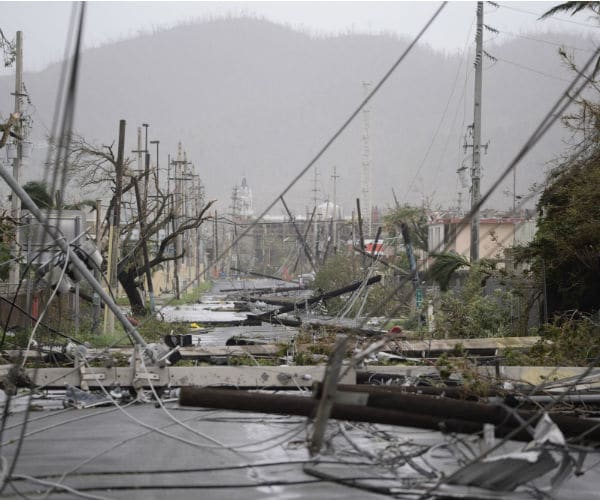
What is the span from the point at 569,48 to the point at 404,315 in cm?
1570

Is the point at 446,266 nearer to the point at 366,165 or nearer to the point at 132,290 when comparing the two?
the point at 132,290

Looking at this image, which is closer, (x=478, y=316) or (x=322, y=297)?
(x=478, y=316)

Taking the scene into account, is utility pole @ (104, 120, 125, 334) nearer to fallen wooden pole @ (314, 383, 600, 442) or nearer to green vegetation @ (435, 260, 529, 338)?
green vegetation @ (435, 260, 529, 338)

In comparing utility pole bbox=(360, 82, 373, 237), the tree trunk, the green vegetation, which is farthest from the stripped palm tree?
utility pole bbox=(360, 82, 373, 237)

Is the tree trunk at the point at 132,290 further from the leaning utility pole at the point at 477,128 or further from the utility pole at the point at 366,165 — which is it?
the utility pole at the point at 366,165

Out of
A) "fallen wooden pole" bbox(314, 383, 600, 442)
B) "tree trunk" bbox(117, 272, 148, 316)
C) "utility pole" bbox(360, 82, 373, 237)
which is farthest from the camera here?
"utility pole" bbox(360, 82, 373, 237)

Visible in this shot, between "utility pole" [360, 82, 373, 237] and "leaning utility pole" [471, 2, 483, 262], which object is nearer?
"leaning utility pole" [471, 2, 483, 262]

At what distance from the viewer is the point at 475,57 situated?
31.3m

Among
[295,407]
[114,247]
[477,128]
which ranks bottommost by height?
[295,407]

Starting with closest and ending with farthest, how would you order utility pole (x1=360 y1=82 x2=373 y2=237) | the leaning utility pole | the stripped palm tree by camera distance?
the stripped palm tree
the leaning utility pole
utility pole (x1=360 y1=82 x2=373 y2=237)

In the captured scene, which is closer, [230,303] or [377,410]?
[377,410]

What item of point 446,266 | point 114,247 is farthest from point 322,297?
point 114,247

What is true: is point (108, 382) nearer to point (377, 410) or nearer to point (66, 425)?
point (66, 425)

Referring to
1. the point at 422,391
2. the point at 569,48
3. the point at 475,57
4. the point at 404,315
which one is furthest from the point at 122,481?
the point at 404,315
